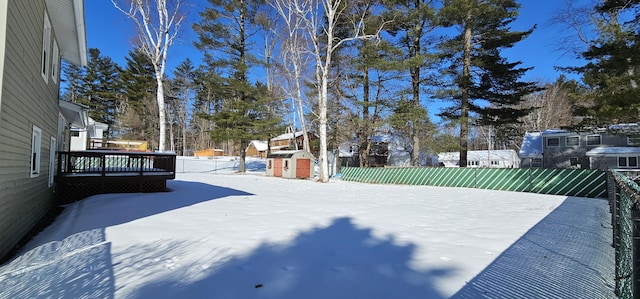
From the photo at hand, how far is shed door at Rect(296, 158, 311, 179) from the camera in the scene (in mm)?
20359

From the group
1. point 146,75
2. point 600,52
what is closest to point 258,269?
point 600,52

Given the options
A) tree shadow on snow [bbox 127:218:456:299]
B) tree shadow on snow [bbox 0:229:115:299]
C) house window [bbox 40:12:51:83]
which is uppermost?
house window [bbox 40:12:51:83]

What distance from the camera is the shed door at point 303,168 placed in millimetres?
20359

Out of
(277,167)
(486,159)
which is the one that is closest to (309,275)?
(277,167)

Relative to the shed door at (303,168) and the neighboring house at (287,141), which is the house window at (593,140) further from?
the neighboring house at (287,141)

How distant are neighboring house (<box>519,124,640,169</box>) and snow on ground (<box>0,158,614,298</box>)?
2025 cm

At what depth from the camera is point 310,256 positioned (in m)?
3.72

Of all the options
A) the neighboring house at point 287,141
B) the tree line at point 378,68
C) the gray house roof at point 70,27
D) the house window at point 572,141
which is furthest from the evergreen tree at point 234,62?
the house window at point 572,141

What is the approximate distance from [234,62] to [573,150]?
26.0 metres

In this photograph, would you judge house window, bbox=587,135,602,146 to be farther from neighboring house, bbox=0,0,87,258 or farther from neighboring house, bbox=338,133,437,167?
neighboring house, bbox=0,0,87,258

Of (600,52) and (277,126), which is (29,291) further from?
(277,126)

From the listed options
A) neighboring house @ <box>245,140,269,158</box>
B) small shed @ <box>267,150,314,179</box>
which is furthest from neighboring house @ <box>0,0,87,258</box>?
neighboring house @ <box>245,140,269,158</box>

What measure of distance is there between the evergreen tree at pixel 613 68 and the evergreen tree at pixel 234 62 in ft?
58.0

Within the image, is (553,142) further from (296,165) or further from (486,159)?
(296,165)
